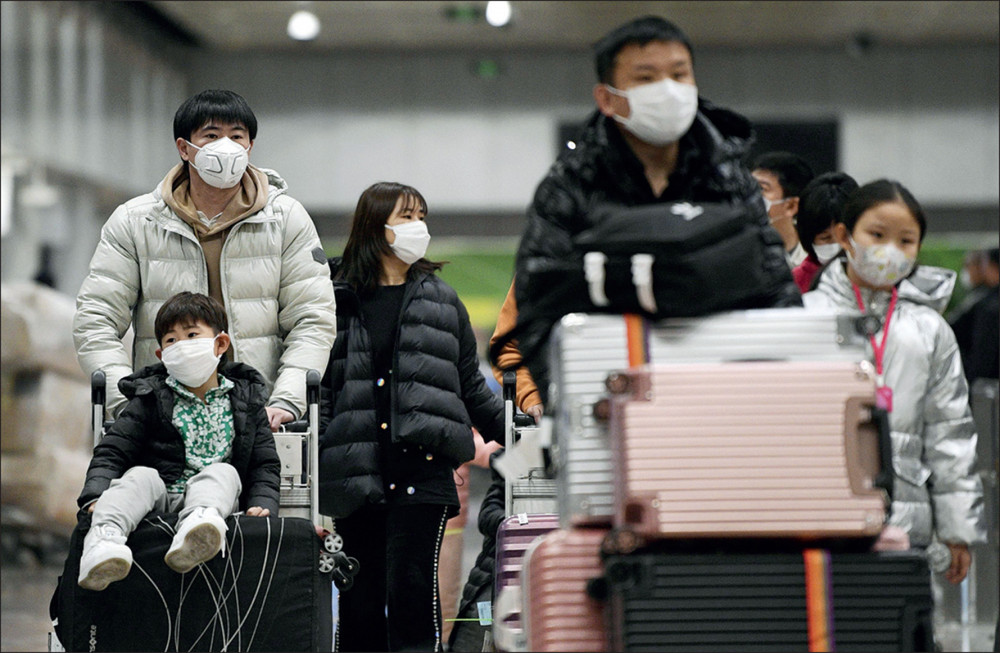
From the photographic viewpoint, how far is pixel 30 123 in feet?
36.0

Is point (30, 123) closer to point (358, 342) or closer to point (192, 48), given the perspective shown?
point (192, 48)

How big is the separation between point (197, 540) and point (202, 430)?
1.44ft

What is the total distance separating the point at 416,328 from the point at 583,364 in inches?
78.6

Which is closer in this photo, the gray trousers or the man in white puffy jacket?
the gray trousers

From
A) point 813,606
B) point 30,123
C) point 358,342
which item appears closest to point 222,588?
point 358,342

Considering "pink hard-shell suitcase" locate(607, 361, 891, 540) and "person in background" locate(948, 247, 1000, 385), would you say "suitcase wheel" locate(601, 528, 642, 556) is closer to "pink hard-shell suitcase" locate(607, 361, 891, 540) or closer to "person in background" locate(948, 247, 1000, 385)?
"pink hard-shell suitcase" locate(607, 361, 891, 540)

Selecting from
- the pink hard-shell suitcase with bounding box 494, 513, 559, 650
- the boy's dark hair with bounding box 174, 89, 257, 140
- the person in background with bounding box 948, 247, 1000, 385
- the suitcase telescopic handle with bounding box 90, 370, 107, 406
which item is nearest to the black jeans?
the pink hard-shell suitcase with bounding box 494, 513, 559, 650

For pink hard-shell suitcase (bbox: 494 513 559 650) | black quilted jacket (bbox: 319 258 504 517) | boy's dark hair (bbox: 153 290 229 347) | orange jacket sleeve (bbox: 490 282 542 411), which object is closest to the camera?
boy's dark hair (bbox: 153 290 229 347)

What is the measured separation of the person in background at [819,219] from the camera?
15.6ft

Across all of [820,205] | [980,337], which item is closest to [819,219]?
[820,205]

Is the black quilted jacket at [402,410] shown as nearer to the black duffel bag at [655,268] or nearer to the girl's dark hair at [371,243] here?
the girl's dark hair at [371,243]

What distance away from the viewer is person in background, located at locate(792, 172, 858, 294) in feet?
15.6

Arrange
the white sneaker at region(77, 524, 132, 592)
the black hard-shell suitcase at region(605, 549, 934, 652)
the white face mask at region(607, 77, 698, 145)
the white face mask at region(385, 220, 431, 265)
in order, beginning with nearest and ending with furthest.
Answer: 1. the black hard-shell suitcase at region(605, 549, 934, 652)
2. the white face mask at region(607, 77, 698, 145)
3. the white sneaker at region(77, 524, 132, 592)
4. the white face mask at region(385, 220, 431, 265)

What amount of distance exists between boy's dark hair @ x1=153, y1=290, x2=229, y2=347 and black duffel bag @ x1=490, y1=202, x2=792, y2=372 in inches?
52.9
